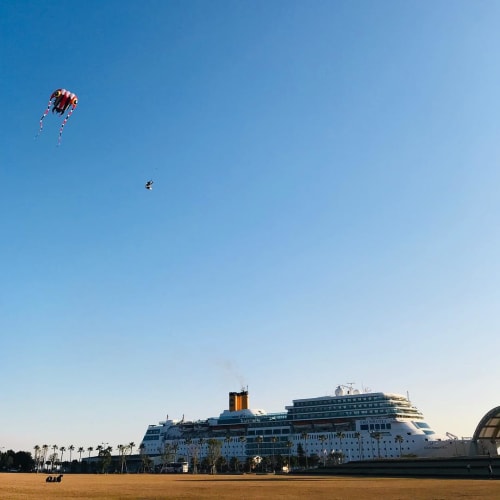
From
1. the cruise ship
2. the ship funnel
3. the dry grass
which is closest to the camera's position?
the dry grass

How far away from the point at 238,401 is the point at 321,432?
1578 inches

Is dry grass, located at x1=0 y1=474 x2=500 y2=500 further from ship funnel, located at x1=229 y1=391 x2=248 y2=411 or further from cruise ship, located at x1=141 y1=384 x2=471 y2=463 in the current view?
ship funnel, located at x1=229 y1=391 x2=248 y2=411

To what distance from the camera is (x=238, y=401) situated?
15925 centimetres

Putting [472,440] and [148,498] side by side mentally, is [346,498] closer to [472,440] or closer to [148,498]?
[148,498]

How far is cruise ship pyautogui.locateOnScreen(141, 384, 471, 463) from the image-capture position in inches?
4326

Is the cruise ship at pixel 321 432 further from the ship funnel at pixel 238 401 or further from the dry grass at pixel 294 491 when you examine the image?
the dry grass at pixel 294 491

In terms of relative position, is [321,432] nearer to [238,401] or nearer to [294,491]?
[238,401]

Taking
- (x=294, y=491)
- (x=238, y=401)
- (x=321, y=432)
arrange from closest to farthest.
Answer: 1. (x=294, y=491)
2. (x=321, y=432)
3. (x=238, y=401)

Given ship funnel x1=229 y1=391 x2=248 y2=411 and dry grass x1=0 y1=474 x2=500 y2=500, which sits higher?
ship funnel x1=229 y1=391 x2=248 y2=411

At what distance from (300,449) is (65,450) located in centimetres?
11188

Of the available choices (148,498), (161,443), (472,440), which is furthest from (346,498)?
(161,443)

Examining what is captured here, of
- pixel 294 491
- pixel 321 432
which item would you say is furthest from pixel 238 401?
pixel 294 491

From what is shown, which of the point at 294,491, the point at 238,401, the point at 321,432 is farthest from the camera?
the point at 238,401

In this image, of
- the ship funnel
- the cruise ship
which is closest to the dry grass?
the cruise ship
